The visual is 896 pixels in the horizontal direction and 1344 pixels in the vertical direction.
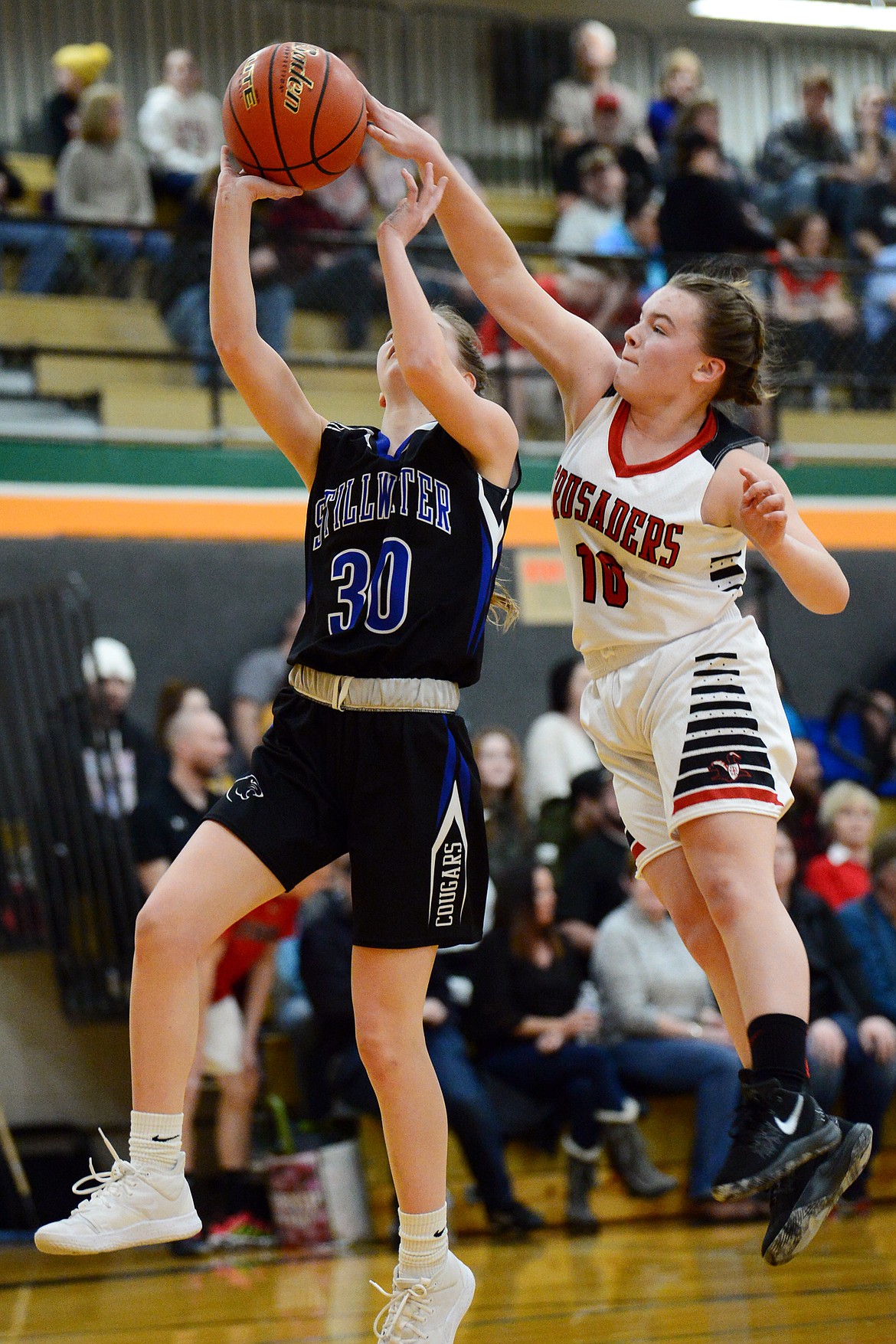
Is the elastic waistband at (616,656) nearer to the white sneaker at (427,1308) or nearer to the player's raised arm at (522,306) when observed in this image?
the player's raised arm at (522,306)

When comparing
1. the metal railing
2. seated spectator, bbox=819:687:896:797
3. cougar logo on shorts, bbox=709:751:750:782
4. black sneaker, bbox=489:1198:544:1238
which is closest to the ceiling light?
seated spectator, bbox=819:687:896:797

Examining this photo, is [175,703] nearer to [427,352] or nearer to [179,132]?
[427,352]

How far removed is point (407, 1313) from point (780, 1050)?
3.37 ft

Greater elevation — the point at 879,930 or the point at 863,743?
the point at 879,930

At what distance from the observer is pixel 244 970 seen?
668 cm

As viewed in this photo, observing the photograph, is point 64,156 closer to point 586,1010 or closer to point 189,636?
point 189,636

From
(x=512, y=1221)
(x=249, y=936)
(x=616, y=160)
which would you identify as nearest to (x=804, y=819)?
(x=512, y=1221)

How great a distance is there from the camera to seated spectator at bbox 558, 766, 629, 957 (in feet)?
23.4

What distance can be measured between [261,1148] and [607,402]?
4.22m

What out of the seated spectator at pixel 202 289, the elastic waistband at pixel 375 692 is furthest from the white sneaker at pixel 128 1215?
the seated spectator at pixel 202 289

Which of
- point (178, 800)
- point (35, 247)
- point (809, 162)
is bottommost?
point (178, 800)

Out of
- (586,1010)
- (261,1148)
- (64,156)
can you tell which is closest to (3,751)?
(261,1148)

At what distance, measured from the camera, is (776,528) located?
341cm

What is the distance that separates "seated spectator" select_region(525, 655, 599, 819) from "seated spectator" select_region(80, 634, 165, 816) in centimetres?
195
